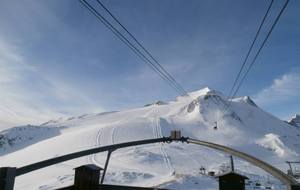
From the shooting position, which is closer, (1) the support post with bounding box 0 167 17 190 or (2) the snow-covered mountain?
(1) the support post with bounding box 0 167 17 190

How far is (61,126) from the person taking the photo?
133m

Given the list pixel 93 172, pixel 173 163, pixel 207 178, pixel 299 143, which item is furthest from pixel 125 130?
pixel 93 172

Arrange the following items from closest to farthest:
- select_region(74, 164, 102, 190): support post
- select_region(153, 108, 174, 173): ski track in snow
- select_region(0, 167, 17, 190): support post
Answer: select_region(0, 167, 17, 190): support post
select_region(74, 164, 102, 190): support post
select_region(153, 108, 174, 173): ski track in snow

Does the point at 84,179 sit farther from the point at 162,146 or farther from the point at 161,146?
the point at 162,146

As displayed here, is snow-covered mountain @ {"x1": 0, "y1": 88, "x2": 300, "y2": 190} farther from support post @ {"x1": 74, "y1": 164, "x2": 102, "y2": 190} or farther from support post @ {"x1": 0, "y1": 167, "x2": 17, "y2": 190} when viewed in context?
support post @ {"x1": 0, "y1": 167, "x2": 17, "y2": 190}

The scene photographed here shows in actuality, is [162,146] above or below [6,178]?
above

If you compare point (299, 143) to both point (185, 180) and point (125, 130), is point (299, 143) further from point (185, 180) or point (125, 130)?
point (185, 180)

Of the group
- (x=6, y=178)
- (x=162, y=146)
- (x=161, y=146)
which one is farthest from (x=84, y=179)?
(x=162, y=146)

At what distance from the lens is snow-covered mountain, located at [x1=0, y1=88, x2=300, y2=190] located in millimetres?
39531

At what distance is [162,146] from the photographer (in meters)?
79.4

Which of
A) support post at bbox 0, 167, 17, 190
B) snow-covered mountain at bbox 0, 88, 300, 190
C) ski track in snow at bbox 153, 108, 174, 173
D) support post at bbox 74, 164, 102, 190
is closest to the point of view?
support post at bbox 0, 167, 17, 190

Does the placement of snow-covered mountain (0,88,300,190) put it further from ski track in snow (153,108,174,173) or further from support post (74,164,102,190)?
support post (74,164,102,190)

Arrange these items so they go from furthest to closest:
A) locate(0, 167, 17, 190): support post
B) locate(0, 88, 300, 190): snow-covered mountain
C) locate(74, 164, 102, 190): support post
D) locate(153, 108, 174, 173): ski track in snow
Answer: locate(153, 108, 174, 173): ski track in snow → locate(0, 88, 300, 190): snow-covered mountain → locate(74, 164, 102, 190): support post → locate(0, 167, 17, 190): support post

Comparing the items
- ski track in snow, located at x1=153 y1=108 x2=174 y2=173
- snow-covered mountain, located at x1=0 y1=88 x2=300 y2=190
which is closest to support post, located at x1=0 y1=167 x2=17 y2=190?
snow-covered mountain, located at x1=0 y1=88 x2=300 y2=190
